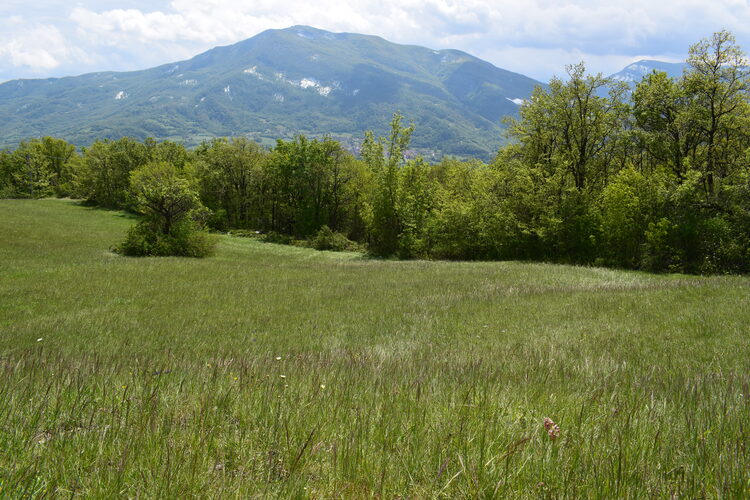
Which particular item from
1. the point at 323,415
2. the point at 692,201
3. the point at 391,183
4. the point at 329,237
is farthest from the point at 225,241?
the point at 323,415

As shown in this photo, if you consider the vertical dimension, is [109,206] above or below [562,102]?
below

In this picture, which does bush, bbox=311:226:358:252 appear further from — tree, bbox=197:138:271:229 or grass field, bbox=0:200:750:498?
grass field, bbox=0:200:750:498

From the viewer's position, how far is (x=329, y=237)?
Result: 54.4 metres

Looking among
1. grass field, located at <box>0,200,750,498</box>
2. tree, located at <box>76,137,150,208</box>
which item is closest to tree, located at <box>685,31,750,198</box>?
grass field, located at <box>0,200,750,498</box>

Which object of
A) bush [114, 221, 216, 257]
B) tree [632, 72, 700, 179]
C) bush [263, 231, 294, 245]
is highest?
tree [632, 72, 700, 179]

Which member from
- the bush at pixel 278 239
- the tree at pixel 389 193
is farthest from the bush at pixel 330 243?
the tree at pixel 389 193

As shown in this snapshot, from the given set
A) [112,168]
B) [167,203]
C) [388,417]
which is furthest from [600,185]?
[112,168]

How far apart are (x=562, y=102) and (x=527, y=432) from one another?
36.5 metres

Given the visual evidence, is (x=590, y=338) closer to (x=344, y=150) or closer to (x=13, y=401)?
(x=13, y=401)

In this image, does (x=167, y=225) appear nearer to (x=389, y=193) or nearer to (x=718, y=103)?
(x=389, y=193)

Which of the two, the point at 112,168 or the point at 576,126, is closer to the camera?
the point at 576,126

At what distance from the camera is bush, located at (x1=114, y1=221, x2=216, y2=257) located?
3281 cm

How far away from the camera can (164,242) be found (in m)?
33.3

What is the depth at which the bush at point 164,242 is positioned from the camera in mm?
32812
